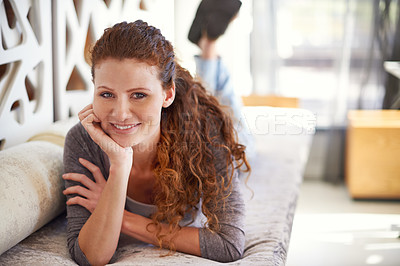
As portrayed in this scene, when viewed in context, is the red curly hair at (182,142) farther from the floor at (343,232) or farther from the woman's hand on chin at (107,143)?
the floor at (343,232)

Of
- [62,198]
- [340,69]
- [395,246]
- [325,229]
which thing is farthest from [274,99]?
[62,198]

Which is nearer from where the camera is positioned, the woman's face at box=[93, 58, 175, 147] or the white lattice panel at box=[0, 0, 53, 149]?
the woman's face at box=[93, 58, 175, 147]

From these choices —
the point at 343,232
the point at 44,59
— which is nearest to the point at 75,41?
the point at 44,59

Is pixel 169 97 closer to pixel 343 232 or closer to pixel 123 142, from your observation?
pixel 123 142

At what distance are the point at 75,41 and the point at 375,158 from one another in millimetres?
1998

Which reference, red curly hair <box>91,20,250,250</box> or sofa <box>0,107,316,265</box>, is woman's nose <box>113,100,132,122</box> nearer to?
red curly hair <box>91,20,250,250</box>

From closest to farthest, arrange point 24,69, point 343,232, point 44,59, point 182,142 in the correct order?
point 182,142 → point 24,69 → point 44,59 → point 343,232

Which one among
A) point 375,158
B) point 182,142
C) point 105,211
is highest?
point 182,142

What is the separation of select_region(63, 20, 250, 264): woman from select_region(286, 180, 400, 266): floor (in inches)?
35.6

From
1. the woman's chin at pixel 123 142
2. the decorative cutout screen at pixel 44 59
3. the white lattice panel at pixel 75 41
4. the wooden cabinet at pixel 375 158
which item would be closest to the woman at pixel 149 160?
the woman's chin at pixel 123 142

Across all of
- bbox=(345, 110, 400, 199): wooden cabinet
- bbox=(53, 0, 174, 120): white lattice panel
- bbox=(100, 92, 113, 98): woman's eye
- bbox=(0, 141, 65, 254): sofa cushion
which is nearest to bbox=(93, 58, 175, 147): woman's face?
bbox=(100, 92, 113, 98): woman's eye

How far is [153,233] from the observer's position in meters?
1.22

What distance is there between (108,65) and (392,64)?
272cm

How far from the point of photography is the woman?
1115 mm
